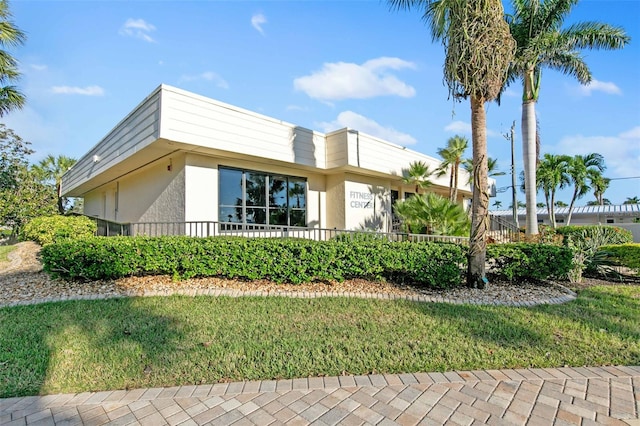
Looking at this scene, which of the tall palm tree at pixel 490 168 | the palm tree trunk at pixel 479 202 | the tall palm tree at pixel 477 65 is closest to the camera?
the tall palm tree at pixel 477 65

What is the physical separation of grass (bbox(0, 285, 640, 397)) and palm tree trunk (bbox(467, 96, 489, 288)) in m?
1.33

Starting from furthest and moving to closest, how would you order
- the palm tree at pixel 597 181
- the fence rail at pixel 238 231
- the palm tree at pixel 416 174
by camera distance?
the palm tree at pixel 597 181
the palm tree at pixel 416 174
the fence rail at pixel 238 231

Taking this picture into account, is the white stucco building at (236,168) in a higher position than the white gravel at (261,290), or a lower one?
higher

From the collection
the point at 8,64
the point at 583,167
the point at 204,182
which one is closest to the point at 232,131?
the point at 204,182

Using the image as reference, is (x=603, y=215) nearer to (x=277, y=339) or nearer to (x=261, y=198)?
(x=261, y=198)

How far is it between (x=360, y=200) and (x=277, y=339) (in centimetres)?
922

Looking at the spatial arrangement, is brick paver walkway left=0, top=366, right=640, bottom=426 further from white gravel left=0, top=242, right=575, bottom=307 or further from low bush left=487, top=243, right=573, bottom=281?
low bush left=487, top=243, right=573, bottom=281

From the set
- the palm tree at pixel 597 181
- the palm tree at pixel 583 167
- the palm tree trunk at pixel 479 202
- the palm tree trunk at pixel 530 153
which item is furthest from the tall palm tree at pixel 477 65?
the palm tree at pixel 597 181

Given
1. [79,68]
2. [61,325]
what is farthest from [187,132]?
[79,68]

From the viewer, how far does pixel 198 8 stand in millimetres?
8281

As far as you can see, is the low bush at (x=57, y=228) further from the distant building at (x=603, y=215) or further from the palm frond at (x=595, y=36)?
the distant building at (x=603, y=215)

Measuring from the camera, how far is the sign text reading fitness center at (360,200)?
1210cm

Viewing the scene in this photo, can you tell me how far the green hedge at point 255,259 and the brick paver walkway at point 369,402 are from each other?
10.8ft

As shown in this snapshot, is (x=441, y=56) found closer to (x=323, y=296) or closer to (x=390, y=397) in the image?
(x=323, y=296)
